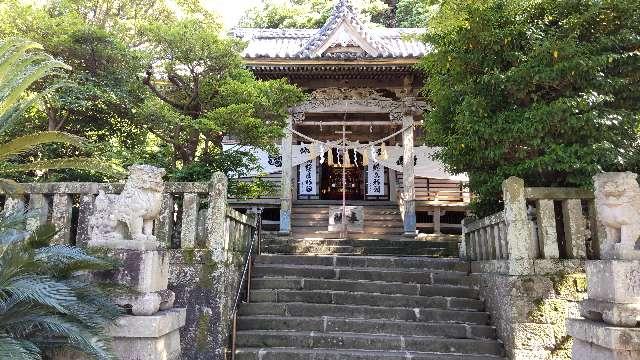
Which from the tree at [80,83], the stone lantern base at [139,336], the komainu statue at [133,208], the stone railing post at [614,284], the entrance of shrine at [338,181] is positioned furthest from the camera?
the entrance of shrine at [338,181]

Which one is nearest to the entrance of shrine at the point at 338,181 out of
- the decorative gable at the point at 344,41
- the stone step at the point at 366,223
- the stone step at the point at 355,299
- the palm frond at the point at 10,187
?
the stone step at the point at 366,223

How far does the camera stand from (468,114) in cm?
614

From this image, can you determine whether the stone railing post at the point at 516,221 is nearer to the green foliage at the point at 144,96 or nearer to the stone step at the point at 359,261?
the stone step at the point at 359,261

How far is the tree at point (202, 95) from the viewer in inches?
299

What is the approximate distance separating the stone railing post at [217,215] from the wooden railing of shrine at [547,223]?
385cm

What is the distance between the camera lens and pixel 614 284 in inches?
143

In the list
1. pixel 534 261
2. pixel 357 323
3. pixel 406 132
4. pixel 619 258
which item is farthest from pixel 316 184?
pixel 619 258

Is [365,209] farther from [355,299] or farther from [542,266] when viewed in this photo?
[542,266]

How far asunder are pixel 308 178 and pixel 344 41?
456cm

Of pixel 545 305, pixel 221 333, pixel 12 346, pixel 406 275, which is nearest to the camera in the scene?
pixel 12 346

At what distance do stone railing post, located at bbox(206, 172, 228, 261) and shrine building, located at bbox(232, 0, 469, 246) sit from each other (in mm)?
5726

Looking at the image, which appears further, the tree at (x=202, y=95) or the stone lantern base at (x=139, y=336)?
the tree at (x=202, y=95)

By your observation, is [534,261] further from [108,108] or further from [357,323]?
[108,108]

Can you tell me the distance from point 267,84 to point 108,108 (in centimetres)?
313
